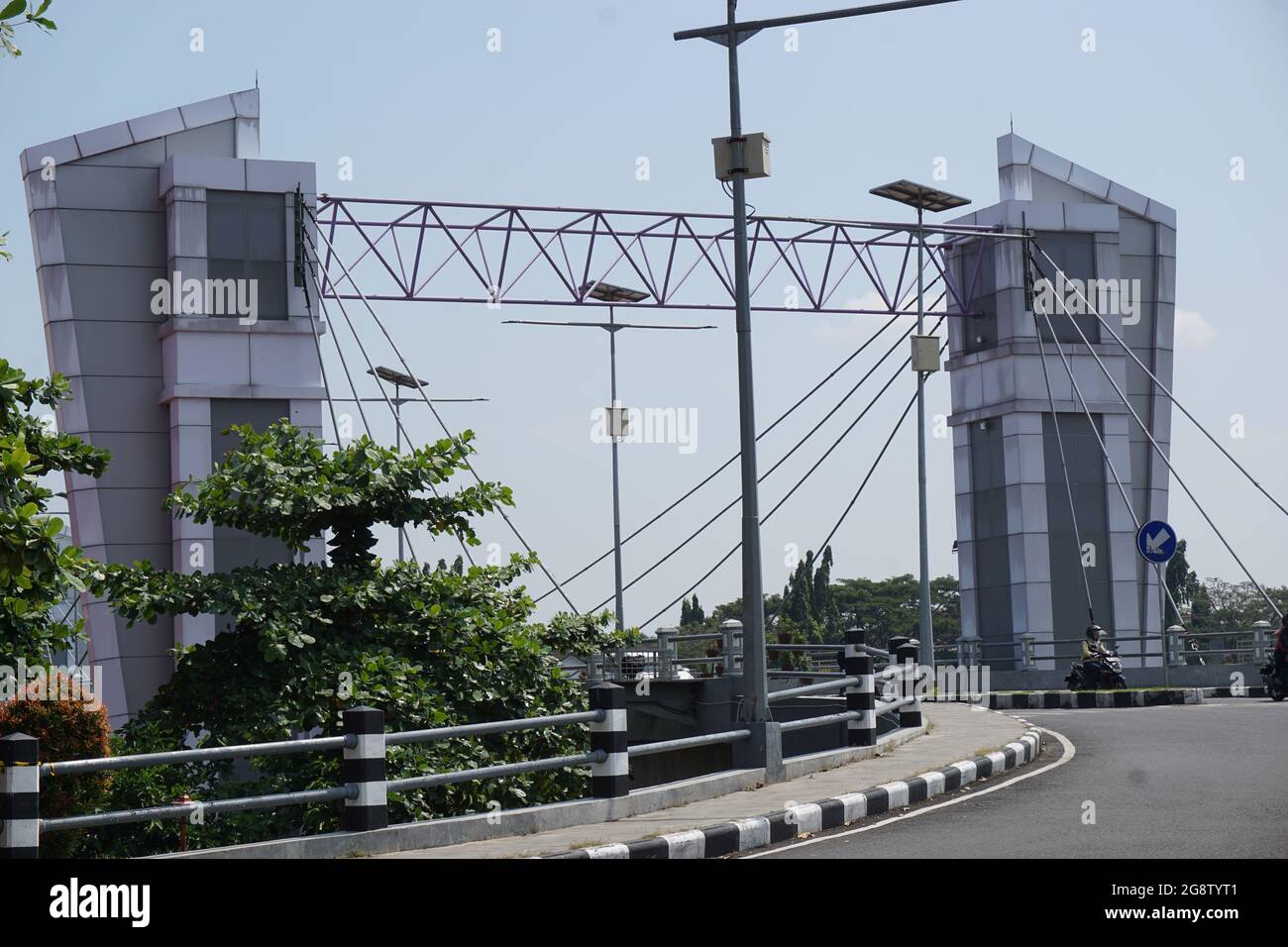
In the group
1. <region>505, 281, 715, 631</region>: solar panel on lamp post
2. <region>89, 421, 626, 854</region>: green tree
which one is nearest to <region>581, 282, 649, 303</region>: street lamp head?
<region>505, 281, 715, 631</region>: solar panel on lamp post

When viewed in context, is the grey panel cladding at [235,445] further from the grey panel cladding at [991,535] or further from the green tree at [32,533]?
the grey panel cladding at [991,535]

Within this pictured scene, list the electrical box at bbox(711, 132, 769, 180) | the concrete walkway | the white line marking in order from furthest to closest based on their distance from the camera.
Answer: the electrical box at bbox(711, 132, 769, 180) → the white line marking → the concrete walkway

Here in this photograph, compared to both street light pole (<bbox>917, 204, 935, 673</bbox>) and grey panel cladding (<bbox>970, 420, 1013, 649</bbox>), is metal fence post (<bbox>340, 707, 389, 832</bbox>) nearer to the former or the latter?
street light pole (<bbox>917, 204, 935, 673</bbox>)

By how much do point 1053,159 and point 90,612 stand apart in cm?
2348

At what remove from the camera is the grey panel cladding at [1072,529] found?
36.9m

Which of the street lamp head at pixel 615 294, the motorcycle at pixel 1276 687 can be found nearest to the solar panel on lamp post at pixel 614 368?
the street lamp head at pixel 615 294

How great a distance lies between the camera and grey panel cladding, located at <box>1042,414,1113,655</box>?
36906mm

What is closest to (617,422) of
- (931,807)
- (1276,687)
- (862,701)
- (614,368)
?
(614,368)

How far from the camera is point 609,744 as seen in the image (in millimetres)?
12781

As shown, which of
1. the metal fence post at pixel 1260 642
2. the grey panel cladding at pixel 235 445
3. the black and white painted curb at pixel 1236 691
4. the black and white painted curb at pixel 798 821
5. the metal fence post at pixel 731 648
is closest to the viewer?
the black and white painted curb at pixel 798 821

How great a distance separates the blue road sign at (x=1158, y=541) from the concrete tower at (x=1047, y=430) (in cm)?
983

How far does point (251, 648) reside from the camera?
1488cm

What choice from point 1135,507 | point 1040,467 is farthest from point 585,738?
point 1135,507

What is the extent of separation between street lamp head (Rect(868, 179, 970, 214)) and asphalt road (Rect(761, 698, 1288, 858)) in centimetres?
1576
